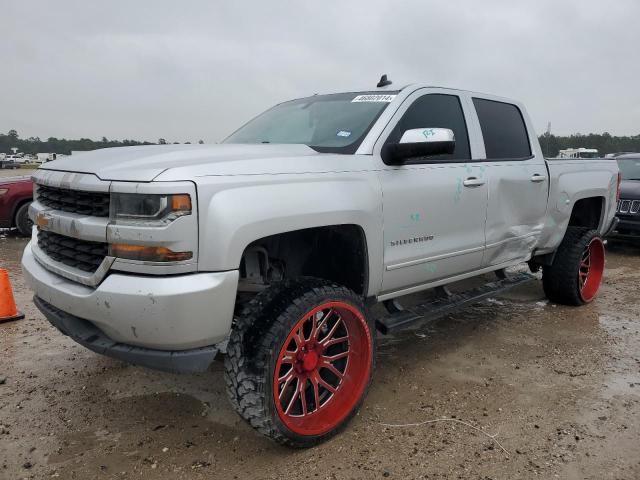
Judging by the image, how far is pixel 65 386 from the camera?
3449mm

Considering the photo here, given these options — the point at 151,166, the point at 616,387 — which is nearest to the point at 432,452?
the point at 616,387

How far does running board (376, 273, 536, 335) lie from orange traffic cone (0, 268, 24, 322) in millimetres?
3496

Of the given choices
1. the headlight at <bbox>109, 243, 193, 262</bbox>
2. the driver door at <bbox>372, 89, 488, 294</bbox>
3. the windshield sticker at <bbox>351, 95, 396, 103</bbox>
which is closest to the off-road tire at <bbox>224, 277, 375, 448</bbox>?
the headlight at <bbox>109, 243, 193, 262</bbox>

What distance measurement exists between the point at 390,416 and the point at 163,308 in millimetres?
1585

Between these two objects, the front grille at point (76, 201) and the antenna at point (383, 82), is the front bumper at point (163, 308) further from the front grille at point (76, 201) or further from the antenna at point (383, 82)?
the antenna at point (383, 82)

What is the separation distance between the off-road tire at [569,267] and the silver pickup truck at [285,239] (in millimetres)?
1198

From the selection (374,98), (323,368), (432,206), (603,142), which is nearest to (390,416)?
(323,368)

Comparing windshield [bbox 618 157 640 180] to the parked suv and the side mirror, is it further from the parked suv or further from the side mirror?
the side mirror

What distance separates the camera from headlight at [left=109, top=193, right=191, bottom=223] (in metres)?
2.18

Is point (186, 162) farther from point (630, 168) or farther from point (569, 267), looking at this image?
point (630, 168)

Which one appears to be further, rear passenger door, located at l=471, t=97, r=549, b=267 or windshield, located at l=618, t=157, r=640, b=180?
windshield, located at l=618, t=157, r=640, b=180

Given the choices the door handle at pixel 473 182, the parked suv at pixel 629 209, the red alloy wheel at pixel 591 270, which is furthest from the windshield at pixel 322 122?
the parked suv at pixel 629 209

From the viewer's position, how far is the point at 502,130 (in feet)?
14.1

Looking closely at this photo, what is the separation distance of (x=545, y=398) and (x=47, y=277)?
120 inches
